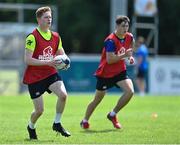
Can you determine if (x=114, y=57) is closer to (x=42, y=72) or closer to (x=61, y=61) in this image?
(x=42, y=72)

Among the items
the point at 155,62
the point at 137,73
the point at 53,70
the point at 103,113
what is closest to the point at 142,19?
the point at 155,62

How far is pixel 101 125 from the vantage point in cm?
1494

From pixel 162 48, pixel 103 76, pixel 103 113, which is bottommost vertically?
pixel 162 48

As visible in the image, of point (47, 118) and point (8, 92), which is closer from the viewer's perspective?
point (47, 118)

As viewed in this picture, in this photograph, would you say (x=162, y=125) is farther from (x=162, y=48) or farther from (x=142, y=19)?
(x=162, y=48)

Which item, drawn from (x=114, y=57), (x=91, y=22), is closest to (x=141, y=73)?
(x=114, y=57)

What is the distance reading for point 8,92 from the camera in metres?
29.9

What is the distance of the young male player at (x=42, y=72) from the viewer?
39.2 ft

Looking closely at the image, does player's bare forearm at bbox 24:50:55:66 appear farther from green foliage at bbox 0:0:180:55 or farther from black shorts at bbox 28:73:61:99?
green foliage at bbox 0:0:180:55

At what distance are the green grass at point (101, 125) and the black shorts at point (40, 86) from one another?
2.58ft

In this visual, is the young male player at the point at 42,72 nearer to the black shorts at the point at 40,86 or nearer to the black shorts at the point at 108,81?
the black shorts at the point at 40,86

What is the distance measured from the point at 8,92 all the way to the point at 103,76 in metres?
16.1

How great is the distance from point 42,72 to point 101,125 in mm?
3217

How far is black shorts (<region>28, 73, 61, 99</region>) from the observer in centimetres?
1203
